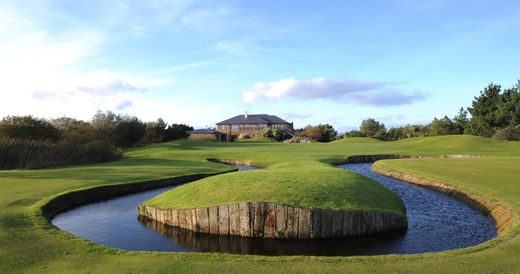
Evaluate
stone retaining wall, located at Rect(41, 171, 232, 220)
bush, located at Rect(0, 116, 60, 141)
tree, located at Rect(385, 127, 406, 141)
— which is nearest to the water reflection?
stone retaining wall, located at Rect(41, 171, 232, 220)

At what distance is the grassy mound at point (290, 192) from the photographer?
1605 cm

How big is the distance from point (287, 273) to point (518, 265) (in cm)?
573

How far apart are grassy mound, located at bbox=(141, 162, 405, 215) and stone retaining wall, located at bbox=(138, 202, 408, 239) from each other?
0.38 m

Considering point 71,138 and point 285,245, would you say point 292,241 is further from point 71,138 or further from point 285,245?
point 71,138

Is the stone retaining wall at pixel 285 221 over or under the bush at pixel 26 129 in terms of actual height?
under

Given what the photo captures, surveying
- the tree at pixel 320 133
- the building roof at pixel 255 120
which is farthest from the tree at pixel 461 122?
the building roof at pixel 255 120

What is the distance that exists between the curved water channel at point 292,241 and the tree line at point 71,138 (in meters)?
19.8

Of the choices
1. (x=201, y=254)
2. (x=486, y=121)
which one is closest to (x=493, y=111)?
(x=486, y=121)

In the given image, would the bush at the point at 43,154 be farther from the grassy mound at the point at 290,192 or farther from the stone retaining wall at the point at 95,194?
the grassy mound at the point at 290,192

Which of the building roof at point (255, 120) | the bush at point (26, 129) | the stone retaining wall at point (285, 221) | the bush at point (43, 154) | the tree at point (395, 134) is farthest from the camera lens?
the building roof at point (255, 120)

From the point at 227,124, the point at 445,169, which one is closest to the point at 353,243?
the point at 445,169

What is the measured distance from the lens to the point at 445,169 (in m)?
30.5

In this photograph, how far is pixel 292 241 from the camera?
14.8 meters

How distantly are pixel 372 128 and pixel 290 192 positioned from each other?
9799 centimetres
